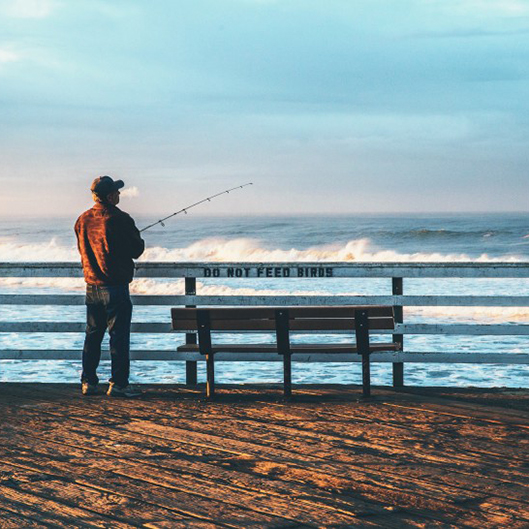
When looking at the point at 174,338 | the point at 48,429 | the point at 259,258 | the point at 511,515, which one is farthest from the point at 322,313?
the point at 259,258

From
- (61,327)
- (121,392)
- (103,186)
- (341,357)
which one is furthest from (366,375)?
(61,327)

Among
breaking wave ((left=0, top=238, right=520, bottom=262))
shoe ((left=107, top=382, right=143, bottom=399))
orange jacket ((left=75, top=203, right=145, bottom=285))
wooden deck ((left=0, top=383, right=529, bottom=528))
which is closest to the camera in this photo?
wooden deck ((left=0, top=383, right=529, bottom=528))

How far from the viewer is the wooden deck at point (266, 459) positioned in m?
3.68

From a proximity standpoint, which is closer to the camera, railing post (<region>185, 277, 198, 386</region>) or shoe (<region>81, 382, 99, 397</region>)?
shoe (<region>81, 382, 99, 397</region>)

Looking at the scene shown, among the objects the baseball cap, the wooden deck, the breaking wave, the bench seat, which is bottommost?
the breaking wave

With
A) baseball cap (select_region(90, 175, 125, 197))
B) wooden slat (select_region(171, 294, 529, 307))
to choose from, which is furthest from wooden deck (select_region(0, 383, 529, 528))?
baseball cap (select_region(90, 175, 125, 197))

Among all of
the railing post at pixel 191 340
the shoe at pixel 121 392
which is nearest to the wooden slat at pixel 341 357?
the railing post at pixel 191 340

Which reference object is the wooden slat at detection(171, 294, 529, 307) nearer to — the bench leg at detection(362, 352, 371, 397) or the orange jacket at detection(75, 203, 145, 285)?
the bench leg at detection(362, 352, 371, 397)

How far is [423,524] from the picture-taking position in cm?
354

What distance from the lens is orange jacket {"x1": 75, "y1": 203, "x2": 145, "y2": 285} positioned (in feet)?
19.9

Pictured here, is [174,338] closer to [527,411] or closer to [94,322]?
[94,322]

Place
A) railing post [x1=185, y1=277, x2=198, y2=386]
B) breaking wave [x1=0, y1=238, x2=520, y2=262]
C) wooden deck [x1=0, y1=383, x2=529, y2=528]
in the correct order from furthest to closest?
breaking wave [x1=0, y1=238, x2=520, y2=262] < railing post [x1=185, y1=277, x2=198, y2=386] < wooden deck [x1=0, y1=383, x2=529, y2=528]

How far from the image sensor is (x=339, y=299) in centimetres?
687

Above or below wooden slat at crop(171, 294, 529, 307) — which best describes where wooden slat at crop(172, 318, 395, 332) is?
below
